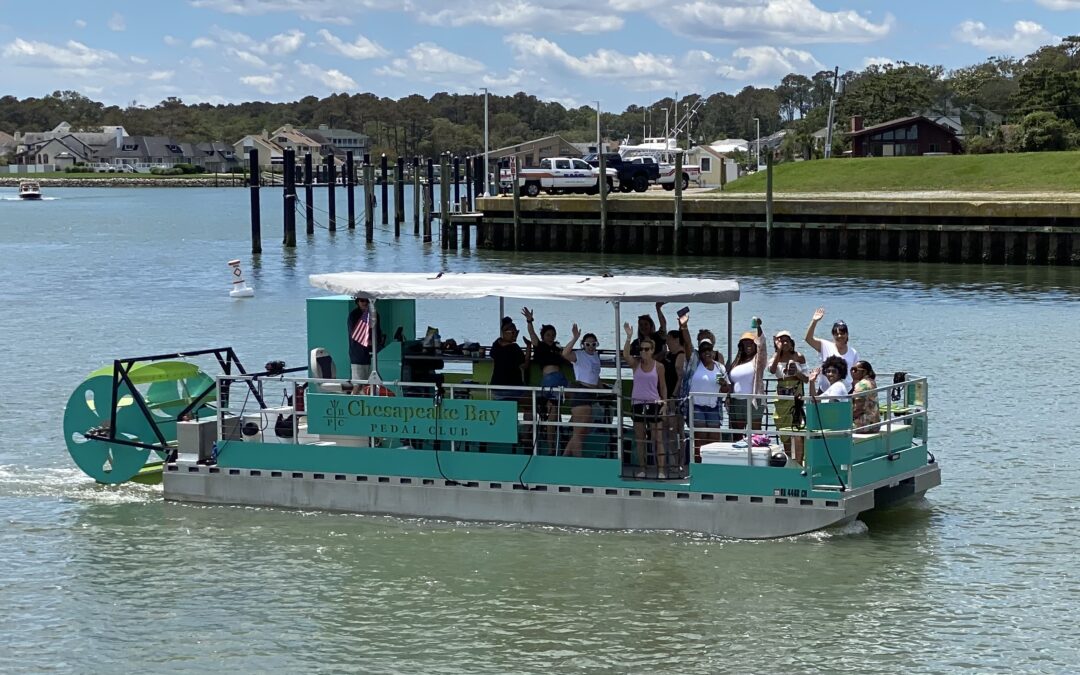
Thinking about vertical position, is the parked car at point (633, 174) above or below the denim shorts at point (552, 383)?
above

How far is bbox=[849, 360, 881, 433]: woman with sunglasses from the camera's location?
15.7 metres

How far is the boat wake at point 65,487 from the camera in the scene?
1809cm

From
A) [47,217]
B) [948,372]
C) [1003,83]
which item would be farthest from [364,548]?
[1003,83]

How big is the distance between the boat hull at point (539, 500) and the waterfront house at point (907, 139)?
81.3 metres

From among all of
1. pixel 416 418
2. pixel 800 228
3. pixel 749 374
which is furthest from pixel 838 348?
pixel 800 228

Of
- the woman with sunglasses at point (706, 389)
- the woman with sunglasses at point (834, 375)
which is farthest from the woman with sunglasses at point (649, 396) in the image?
the woman with sunglasses at point (834, 375)

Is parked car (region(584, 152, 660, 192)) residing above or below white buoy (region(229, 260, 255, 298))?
above

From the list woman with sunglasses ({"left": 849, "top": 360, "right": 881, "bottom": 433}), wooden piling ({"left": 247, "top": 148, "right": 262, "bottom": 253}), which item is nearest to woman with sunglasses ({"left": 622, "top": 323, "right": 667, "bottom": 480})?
woman with sunglasses ({"left": 849, "top": 360, "right": 881, "bottom": 433})

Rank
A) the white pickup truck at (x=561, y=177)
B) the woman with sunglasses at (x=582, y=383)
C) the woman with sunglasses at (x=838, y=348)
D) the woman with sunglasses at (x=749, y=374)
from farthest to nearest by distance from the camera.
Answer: the white pickup truck at (x=561, y=177) → the woman with sunglasses at (x=838, y=348) → the woman with sunglasses at (x=749, y=374) → the woman with sunglasses at (x=582, y=383)

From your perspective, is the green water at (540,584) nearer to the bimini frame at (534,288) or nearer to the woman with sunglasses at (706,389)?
the woman with sunglasses at (706,389)

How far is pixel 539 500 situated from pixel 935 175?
186ft

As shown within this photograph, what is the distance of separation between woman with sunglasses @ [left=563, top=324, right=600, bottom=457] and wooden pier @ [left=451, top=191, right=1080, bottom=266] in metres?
36.0

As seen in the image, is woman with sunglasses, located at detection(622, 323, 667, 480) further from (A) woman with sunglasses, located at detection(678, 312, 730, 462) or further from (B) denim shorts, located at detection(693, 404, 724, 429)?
(B) denim shorts, located at detection(693, 404, 724, 429)

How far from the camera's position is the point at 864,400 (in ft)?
51.5
